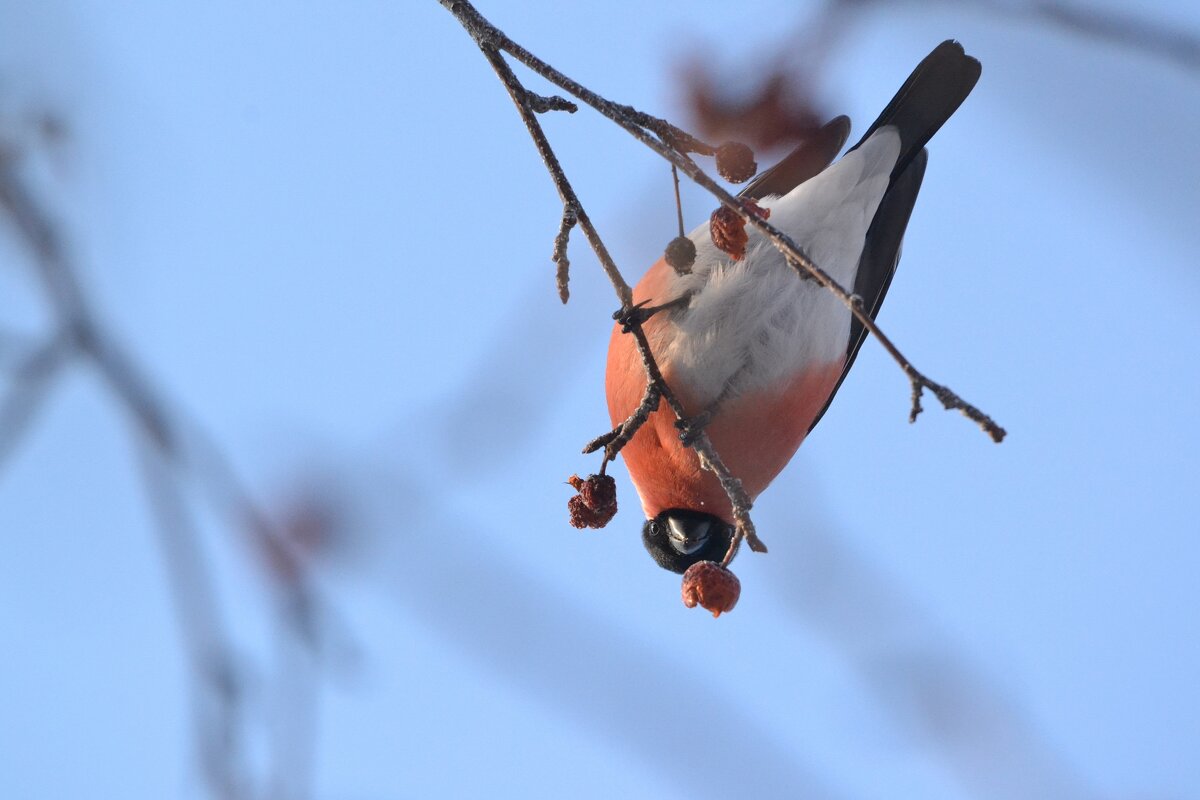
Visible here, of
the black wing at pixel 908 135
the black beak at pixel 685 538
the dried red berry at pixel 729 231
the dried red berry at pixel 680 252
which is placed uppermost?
the black wing at pixel 908 135

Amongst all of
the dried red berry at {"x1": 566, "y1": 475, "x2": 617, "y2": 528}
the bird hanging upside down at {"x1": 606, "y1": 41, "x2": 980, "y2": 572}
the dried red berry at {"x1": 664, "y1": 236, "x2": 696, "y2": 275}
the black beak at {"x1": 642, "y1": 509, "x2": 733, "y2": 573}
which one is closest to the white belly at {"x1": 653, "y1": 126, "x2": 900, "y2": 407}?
the bird hanging upside down at {"x1": 606, "y1": 41, "x2": 980, "y2": 572}

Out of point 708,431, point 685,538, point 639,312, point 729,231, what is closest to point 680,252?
point 729,231

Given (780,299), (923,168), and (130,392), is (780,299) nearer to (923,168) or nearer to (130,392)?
(923,168)

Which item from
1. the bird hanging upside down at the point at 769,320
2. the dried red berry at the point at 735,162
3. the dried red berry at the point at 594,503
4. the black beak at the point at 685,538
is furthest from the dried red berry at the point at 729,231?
the black beak at the point at 685,538

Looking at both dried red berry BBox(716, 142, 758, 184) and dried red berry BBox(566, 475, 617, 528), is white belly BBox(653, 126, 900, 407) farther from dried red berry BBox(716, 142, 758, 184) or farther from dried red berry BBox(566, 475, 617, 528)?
dried red berry BBox(716, 142, 758, 184)

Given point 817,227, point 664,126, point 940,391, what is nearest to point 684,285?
point 817,227

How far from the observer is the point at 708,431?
2117mm

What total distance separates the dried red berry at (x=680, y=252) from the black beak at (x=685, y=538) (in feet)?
3.08

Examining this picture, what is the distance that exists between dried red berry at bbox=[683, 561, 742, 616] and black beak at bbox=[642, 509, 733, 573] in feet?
2.35

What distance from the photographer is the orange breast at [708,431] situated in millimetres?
2109

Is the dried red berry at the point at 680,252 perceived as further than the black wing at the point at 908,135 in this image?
No

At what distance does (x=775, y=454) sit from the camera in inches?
89.3

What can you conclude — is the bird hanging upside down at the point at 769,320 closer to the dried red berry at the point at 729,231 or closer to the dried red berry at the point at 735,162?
the dried red berry at the point at 729,231

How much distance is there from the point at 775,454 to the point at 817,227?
1.60ft
